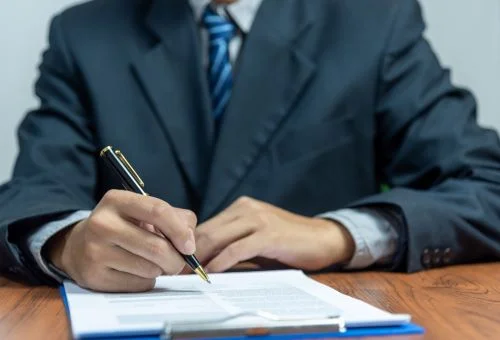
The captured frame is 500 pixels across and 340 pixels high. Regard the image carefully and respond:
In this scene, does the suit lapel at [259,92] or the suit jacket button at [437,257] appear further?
the suit lapel at [259,92]

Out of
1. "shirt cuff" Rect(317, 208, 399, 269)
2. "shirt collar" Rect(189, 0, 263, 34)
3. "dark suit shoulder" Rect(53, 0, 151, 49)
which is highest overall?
"shirt collar" Rect(189, 0, 263, 34)

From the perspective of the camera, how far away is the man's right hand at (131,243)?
88cm

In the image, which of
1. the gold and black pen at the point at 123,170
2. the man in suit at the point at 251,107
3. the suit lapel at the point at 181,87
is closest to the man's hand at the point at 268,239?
the gold and black pen at the point at 123,170

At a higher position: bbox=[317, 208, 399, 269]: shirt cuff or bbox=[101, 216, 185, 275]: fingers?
bbox=[101, 216, 185, 275]: fingers

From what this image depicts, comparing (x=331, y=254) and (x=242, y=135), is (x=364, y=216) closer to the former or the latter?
(x=331, y=254)

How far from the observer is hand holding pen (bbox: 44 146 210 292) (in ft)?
2.87

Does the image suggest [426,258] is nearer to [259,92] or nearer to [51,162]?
[259,92]

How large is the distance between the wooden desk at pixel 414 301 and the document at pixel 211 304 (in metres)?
0.03

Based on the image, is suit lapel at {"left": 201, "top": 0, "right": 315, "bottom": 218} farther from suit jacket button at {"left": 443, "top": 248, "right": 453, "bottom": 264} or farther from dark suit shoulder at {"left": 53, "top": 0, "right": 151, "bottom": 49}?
suit jacket button at {"left": 443, "top": 248, "right": 453, "bottom": 264}

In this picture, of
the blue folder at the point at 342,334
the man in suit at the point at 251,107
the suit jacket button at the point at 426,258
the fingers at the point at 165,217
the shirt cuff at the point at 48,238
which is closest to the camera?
the blue folder at the point at 342,334

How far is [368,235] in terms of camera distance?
1.14 metres

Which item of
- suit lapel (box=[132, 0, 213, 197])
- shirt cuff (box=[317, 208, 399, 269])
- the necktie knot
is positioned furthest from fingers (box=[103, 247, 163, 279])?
the necktie knot

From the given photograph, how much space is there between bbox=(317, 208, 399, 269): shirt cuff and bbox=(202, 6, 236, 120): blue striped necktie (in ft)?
1.27

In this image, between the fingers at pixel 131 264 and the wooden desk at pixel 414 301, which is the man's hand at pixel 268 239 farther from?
the fingers at pixel 131 264
